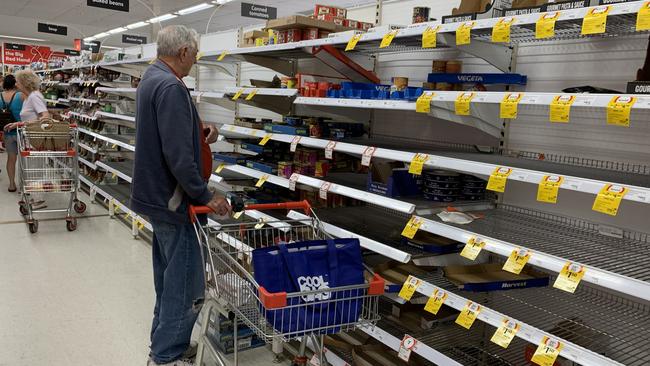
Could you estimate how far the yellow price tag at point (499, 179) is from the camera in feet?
6.56

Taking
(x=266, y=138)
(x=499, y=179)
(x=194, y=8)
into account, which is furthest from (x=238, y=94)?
(x=194, y=8)

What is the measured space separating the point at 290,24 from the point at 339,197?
1261 millimetres

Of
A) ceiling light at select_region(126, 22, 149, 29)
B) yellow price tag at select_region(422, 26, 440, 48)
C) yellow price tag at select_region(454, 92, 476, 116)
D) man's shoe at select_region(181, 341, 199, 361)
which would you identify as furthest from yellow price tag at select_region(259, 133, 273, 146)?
ceiling light at select_region(126, 22, 149, 29)

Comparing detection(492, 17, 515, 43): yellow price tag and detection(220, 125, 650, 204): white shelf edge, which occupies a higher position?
detection(492, 17, 515, 43): yellow price tag

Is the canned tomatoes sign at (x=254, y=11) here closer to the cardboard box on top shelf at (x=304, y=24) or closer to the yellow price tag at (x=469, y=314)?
the cardboard box on top shelf at (x=304, y=24)

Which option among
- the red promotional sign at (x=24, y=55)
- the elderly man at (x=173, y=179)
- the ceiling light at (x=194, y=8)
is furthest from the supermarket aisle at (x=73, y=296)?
the red promotional sign at (x=24, y=55)

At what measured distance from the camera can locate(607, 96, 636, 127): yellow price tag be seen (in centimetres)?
160

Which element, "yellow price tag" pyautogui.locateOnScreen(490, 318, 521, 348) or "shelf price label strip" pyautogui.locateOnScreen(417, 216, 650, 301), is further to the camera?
"yellow price tag" pyautogui.locateOnScreen(490, 318, 521, 348)

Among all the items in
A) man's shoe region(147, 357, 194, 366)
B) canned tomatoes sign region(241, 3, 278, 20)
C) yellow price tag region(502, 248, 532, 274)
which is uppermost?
canned tomatoes sign region(241, 3, 278, 20)

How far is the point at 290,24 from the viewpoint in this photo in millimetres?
3238

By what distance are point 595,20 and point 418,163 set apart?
3.05ft

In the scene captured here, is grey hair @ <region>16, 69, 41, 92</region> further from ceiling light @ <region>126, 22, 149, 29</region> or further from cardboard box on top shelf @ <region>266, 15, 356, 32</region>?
ceiling light @ <region>126, 22, 149, 29</region>

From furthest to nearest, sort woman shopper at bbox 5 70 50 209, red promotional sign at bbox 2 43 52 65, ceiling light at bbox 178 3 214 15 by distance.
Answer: red promotional sign at bbox 2 43 52 65
ceiling light at bbox 178 3 214 15
woman shopper at bbox 5 70 50 209

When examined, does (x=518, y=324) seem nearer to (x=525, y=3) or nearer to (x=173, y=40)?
(x=525, y=3)
